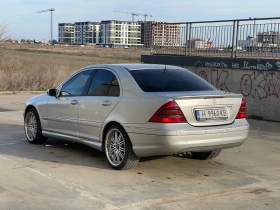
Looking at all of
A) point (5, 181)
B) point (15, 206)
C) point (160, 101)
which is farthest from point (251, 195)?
point (5, 181)

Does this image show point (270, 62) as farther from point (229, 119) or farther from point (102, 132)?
point (102, 132)

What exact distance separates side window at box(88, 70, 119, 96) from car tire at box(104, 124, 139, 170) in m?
0.62

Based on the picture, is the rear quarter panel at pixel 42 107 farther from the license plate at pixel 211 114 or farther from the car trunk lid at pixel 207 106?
the license plate at pixel 211 114

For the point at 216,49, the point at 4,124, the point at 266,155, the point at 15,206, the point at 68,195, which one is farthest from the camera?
the point at 216,49

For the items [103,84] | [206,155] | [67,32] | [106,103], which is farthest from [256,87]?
[67,32]

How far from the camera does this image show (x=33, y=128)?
8.48 m

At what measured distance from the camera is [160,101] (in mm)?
5809

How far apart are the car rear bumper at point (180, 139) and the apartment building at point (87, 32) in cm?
16318

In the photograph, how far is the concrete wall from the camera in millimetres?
11734

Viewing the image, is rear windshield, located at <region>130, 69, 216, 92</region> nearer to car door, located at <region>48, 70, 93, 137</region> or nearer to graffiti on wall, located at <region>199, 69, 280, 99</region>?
car door, located at <region>48, 70, 93, 137</region>

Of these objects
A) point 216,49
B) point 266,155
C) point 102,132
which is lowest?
point 266,155

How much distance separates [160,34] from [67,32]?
552ft

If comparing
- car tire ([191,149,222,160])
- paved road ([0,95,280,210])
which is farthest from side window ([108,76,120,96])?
car tire ([191,149,222,160])

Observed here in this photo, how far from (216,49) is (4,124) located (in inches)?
278
